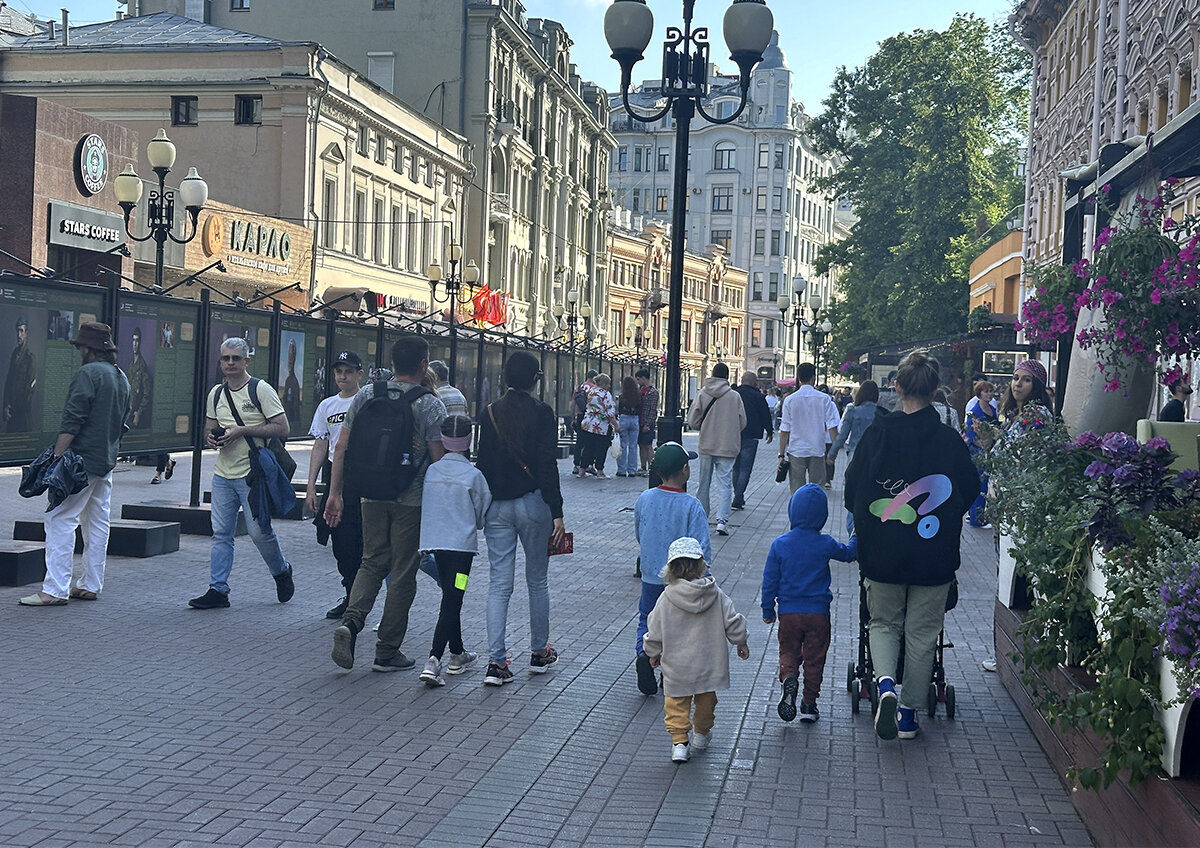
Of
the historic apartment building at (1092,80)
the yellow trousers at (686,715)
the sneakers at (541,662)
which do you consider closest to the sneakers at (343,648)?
the sneakers at (541,662)

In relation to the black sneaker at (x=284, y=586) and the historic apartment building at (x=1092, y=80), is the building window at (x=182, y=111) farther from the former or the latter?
the black sneaker at (x=284, y=586)

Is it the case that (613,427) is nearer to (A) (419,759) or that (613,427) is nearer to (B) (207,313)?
(B) (207,313)

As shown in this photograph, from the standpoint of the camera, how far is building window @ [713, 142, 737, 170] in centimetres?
11600

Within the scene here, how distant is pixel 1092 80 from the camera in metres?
32.0

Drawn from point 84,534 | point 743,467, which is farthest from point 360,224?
point 84,534

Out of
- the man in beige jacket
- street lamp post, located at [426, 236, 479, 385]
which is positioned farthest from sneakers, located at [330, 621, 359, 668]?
street lamp post, located at [426, 236, 479, 385]

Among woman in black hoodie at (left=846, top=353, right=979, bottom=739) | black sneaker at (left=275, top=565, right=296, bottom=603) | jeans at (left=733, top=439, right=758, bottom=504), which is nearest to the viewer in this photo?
woman in black hoodie at (left=846, top=353, right=979, bottom=739)

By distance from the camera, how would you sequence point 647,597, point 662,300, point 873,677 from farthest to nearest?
point 662,300 < point 647,597 < point 873,677

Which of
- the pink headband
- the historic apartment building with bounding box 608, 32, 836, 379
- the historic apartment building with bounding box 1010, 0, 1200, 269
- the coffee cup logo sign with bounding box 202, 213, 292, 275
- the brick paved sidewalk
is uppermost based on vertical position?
the historic apartment building with bounding box 608, 32, 836, 379

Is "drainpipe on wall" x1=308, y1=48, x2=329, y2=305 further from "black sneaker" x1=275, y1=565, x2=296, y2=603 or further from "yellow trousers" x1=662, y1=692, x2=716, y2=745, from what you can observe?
"yellow trousers" x1=662, y1=692, x2=716, y2=745

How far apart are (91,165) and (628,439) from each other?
477 inches

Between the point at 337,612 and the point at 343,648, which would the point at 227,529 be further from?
the point at 343,648

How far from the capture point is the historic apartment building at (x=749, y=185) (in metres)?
115

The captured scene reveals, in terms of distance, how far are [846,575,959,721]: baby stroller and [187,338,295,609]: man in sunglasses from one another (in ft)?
14.2
